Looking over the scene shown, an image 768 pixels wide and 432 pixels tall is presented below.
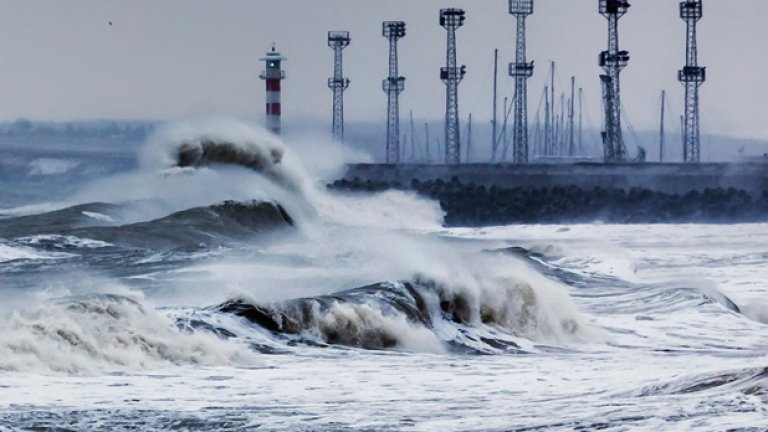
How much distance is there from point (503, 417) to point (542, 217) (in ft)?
158

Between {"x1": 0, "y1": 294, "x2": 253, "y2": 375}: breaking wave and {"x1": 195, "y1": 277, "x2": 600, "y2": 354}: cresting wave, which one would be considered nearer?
{"x1": 0, "y1": 294, "x2": 253, "y2": 375}: breaking wave

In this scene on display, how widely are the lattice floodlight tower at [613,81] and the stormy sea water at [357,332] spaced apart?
89.8 feet

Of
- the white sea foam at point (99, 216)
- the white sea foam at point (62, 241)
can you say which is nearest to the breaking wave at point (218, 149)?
the white sea foam at point (99, 216)

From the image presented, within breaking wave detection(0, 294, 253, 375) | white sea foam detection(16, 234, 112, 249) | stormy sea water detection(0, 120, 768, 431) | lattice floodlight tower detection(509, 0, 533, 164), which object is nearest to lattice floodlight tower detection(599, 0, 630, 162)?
lattice floodlight tower detection(509, 0, 533, 164)

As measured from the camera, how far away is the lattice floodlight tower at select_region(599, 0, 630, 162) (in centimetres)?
6681

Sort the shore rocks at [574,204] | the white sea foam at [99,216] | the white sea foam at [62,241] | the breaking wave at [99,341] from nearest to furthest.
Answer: the breaking wave at [99,341] → the white sea foam at [62,241] → the white sea foam at [99,216] → the shore rocks at [574,204]

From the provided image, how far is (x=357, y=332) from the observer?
62.0 ft

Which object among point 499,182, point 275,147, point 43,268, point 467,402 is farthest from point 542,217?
point 467,402

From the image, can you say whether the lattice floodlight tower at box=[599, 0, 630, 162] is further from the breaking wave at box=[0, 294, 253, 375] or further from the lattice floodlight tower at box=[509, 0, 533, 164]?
the breaking wave at box=[0, 294, 253, 375]

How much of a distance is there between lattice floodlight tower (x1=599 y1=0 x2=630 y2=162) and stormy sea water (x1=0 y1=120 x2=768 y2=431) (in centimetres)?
2736

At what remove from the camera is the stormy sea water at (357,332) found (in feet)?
43.6

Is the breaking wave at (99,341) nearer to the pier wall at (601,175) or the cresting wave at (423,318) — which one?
the cresting wave at (423,318)

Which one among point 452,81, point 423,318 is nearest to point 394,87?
point 452,81

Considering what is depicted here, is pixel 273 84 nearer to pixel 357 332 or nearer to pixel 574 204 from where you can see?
pixel 574 204
